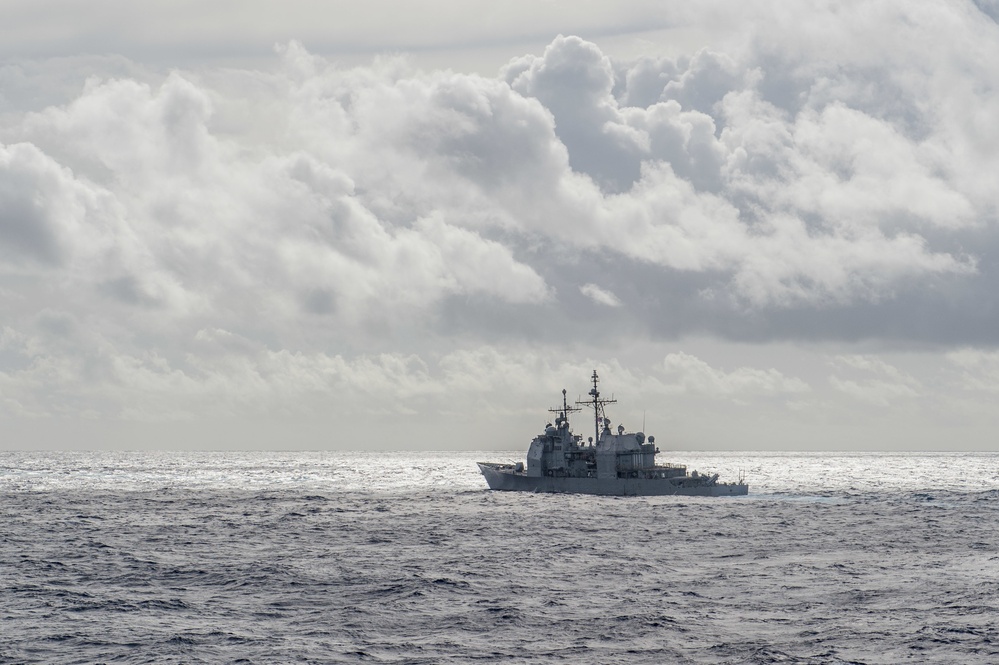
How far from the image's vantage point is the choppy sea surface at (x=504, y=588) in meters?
32.1

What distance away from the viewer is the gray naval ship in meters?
107

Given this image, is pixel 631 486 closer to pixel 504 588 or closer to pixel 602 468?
pixel 602 468

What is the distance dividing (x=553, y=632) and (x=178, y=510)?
67.3 metres

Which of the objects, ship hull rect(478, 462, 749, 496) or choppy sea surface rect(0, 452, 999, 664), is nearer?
choppy sea surface rect(0, 452, 999, 664)

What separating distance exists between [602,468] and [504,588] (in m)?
64.8

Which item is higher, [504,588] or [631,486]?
[631,486]

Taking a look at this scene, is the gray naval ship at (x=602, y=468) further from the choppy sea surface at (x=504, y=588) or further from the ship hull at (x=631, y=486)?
the choppy sea surface at (x=504, y=588)

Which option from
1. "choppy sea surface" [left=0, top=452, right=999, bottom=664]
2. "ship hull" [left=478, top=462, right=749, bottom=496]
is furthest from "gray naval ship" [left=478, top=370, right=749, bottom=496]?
"choppy sea surface" [left=0, top=452, right=999, bottom=664]

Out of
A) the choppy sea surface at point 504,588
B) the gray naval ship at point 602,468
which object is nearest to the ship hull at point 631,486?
the gray naval ship at point 602,468

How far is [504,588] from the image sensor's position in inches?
1726

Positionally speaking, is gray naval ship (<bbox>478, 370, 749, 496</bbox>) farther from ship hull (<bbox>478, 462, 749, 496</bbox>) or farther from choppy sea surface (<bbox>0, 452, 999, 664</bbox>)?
choppy sea surface (<bbox>0, 452, 999, 664</bbox>)

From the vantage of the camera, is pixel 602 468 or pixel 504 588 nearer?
pixel 504 588

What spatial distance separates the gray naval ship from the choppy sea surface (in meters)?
21.3

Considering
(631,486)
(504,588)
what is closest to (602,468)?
(631,486)
